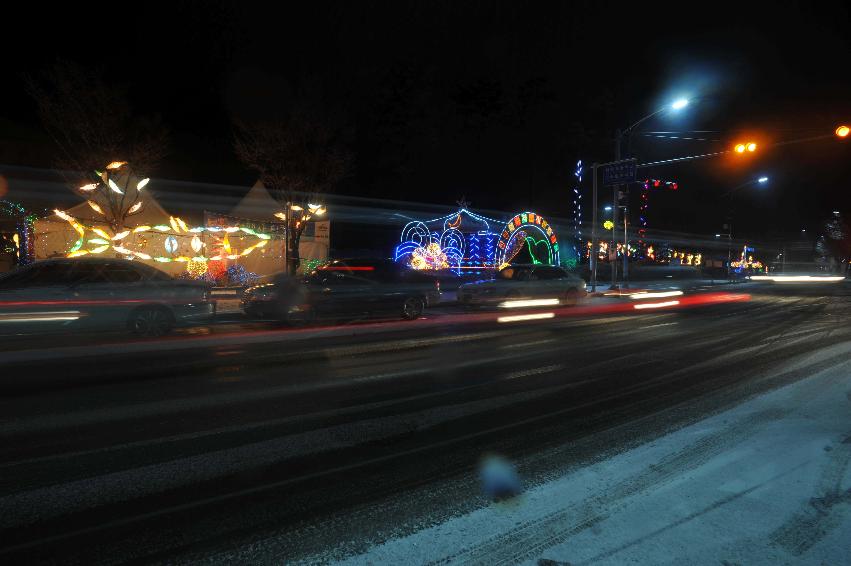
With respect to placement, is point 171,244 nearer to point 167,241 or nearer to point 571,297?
point 167,241

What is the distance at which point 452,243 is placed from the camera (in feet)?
91.7

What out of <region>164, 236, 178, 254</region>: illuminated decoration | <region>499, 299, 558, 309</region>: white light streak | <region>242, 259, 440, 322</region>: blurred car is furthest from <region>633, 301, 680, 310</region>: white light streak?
<region>164, 236, 178, 254</region>: illuminated decoration

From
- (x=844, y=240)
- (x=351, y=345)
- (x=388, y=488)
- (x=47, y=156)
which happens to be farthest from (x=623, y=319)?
(x=844, y=240)

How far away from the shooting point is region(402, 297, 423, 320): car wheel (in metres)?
16.0

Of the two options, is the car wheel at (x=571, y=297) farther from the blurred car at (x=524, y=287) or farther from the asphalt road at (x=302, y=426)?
the asphalt road at (x=302, y=426)

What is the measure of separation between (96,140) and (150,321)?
11.3m

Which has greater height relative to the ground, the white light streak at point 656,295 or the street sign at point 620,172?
the street sign at point 620,172

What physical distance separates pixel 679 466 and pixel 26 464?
534 cm

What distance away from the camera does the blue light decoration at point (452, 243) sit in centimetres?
2609

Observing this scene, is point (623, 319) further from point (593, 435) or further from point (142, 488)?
point (142, 488)

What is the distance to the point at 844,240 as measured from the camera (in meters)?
70.7

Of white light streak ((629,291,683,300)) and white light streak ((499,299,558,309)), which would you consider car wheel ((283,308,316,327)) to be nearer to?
white light streak ((499,299,558,309))

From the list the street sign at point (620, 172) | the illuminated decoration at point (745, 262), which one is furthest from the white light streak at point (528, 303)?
the illuminated decoration at point (745, 262)

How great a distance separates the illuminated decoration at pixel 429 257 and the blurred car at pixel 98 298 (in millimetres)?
13836
